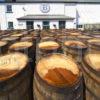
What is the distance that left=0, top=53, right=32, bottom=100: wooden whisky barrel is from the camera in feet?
10.8

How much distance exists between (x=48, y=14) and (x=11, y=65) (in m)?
43.0

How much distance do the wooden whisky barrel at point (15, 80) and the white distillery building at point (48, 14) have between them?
128ft

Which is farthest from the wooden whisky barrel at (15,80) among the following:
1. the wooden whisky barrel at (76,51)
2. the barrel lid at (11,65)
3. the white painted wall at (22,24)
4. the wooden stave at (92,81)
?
the white painted wall at (22,24)

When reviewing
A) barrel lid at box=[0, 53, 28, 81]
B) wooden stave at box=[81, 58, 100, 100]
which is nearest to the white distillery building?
barrel lid at box=[0, 53, 28, 81]

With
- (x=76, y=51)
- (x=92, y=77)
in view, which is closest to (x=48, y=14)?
(x=76, y=51)

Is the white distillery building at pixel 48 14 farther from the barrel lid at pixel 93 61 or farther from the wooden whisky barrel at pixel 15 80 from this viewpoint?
the wooden whisky barrel at pixel 15 80

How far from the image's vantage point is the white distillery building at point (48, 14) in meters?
42.9

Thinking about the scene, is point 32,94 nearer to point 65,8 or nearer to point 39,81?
point 39,81

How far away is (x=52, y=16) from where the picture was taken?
147ft

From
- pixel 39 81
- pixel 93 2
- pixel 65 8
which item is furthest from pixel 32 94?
pixel 93 2

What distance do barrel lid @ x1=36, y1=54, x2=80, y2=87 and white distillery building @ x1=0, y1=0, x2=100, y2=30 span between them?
3894 centimetres

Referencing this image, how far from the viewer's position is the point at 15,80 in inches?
131

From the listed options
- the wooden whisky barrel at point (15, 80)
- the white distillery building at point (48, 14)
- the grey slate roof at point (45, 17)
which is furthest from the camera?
the white distillery building at point (48, 14)

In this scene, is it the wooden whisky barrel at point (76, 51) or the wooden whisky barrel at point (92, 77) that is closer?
the wooden whisky barrel at point (92, 77)
